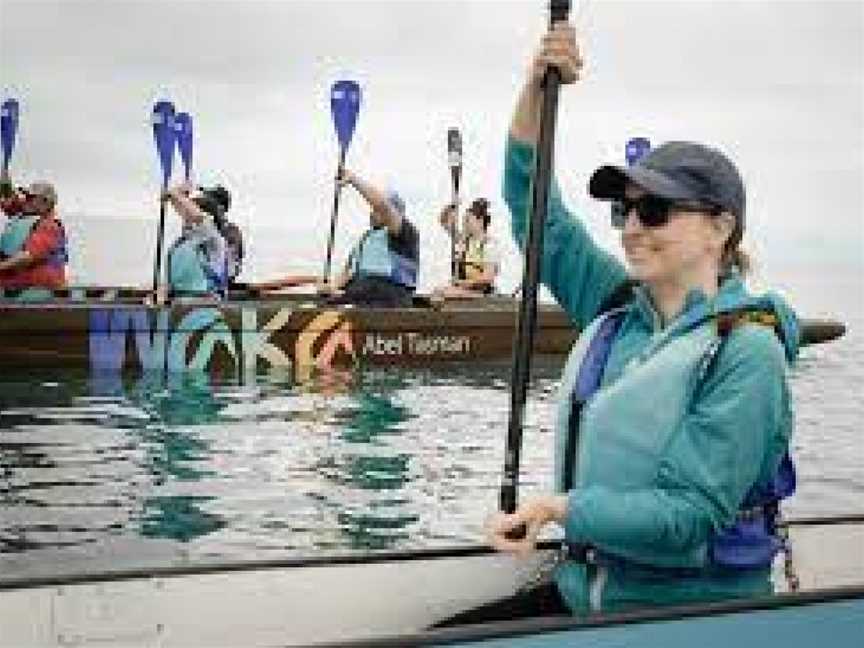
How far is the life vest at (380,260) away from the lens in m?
17.1

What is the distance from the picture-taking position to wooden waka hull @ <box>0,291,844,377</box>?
14.9 m

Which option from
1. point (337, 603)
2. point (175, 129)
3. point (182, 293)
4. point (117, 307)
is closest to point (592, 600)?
point (337, 603)

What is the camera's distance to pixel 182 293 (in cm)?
1680

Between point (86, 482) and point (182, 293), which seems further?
point (182, 293)

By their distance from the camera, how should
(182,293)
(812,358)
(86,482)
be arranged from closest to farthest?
1. (86,482)
2. (182,293)
3. (812,358)

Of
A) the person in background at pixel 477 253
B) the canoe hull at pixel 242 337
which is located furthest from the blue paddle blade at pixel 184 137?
the person in background at pixel 477 253

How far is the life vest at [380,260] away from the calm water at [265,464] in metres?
1.23

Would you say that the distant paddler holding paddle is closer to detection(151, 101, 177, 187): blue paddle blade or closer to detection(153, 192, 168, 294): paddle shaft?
detection(153, 192, 168, 294): paddle shaft

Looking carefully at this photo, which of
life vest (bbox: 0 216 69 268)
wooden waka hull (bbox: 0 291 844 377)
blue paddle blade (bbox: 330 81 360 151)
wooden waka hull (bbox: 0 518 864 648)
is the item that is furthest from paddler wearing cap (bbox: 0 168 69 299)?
wooden waka hull (bbox: 0 518 864 648)

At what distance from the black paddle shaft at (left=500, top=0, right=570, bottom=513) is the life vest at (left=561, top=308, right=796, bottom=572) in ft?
0.89

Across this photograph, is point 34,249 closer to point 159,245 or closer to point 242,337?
point 159,245

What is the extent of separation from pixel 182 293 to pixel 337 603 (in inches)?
515

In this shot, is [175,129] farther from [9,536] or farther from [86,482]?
[9,536]

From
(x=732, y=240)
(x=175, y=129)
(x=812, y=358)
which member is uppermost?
(x=175, y=129)
